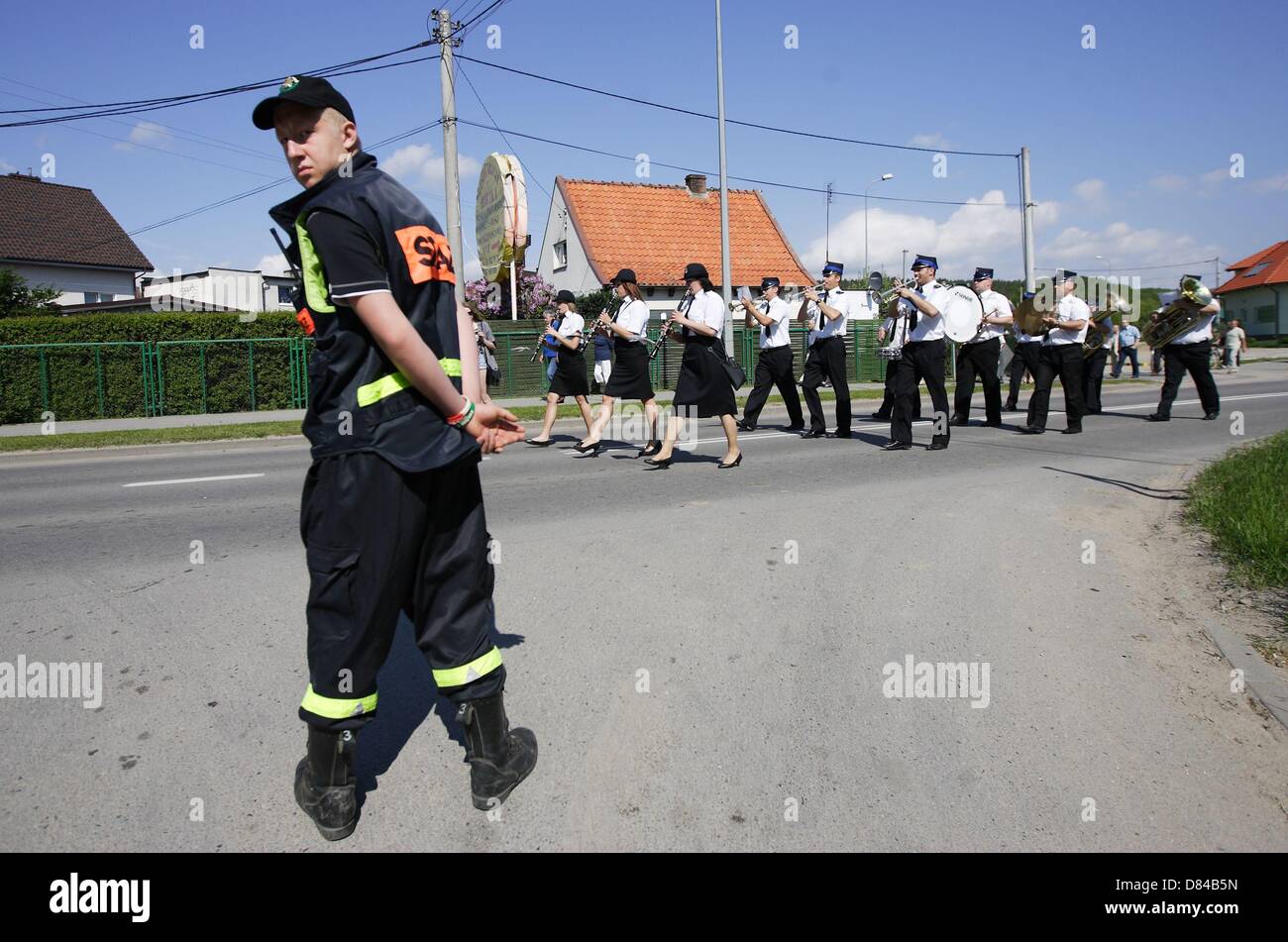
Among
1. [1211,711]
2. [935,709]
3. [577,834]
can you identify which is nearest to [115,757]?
[577,834]

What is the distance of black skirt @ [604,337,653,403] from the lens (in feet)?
32.0

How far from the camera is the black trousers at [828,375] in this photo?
456 inches

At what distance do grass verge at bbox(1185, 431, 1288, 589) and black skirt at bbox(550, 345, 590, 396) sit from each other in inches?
250

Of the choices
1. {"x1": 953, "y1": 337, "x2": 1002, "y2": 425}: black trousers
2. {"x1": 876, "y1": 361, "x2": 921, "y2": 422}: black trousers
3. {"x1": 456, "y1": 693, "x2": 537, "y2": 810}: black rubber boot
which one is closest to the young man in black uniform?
{"x1": 456, "y1": 693, "x2": 537, "y2": 810}: black rubber boot

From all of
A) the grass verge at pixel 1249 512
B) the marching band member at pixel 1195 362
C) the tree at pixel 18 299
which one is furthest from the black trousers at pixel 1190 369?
the tree at pixel 18 299

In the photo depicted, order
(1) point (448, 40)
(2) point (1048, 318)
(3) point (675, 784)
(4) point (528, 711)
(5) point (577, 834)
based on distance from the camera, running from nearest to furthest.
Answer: (5) point (577, 834) → (3) point (675, 784) → (4) point (528, 711) → (2) point (1048, 318) → (1) point (448, 40)

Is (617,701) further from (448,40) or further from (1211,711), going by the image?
(448,40)

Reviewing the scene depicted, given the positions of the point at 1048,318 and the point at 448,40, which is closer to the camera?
the point at 1048,318

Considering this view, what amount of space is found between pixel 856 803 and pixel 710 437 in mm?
9478

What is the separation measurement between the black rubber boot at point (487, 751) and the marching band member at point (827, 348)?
8.94 m

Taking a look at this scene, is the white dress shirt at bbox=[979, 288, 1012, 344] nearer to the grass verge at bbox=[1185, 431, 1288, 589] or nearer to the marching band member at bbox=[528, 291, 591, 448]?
the grass verge at bbox=[1185, 431, 1288, 589]

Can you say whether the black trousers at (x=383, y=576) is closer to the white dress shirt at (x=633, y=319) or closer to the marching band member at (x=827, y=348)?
the white dress shirt at (x=633, y=319)

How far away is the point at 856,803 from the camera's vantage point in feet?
9.47

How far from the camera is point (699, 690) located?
3.77 m
